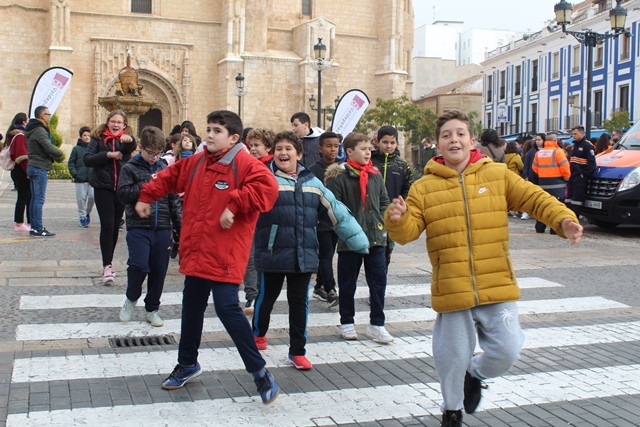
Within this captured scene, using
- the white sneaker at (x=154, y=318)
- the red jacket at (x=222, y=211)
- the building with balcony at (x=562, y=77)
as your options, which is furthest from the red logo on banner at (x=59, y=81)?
the building with balcony at (x=562, y=77)

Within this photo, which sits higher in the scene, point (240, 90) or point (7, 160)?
point (240, 90)

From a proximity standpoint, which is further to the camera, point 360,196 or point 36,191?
point 36,191

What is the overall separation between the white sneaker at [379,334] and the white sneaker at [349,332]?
0.41 ft

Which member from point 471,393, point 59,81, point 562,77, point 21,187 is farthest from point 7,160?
point 562,77

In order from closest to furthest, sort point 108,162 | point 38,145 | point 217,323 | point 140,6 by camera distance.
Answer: point 217,323 → point 108,162 → point 38,145 → point 140,6

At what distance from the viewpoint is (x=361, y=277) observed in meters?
9.70

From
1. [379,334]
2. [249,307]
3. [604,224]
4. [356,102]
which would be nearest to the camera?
[379,334]

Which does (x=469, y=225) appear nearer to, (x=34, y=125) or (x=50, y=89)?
(x=34, y=125)

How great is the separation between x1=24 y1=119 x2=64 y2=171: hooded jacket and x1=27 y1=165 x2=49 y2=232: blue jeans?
4.6 inches

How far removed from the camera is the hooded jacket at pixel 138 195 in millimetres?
6600

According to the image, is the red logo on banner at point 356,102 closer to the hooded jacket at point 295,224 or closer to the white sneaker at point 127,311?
the white sneaker at point 127,311

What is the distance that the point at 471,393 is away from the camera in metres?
4.45

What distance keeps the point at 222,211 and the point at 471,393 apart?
1816 millimetres

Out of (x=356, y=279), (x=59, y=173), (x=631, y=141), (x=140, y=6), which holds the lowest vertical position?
(x=356, y=279)
